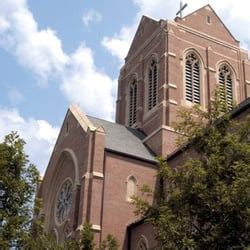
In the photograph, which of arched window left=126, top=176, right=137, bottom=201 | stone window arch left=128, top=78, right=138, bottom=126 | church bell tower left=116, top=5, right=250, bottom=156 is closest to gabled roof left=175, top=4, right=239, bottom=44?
church bell tower left=116, top=5, right=250, bottom=156

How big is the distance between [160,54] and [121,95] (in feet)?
19.7

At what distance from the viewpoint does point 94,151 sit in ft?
103

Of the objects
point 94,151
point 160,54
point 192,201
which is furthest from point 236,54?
point 192,201

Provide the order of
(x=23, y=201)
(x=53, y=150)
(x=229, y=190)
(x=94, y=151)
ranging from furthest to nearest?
(x=53, y=150) < (x=94, y=151) < (x=23, y=201) < (x=229, y=190)

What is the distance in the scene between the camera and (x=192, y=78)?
3984 cm

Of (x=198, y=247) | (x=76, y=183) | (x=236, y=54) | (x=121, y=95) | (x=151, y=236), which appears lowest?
(x=198, y=247)

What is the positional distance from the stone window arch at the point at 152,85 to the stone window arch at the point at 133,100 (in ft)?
6.26

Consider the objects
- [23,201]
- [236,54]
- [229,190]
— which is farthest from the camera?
[236,54]

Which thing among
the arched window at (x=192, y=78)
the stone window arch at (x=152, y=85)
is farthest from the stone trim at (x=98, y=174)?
the arched window at (x=192, y=78)

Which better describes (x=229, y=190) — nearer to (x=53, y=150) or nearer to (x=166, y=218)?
(x=166, y=218)

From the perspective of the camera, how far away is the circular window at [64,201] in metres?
33.5

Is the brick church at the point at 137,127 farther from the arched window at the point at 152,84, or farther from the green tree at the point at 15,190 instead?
the green tree at the point at 15,190

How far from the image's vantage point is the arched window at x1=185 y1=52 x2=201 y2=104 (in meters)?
39.0

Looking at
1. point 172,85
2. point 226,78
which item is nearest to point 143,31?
point 226,78
